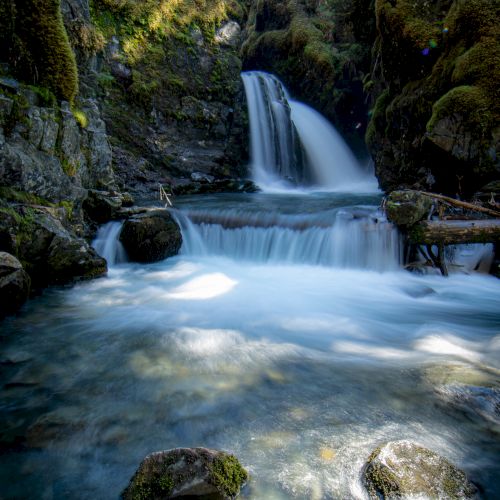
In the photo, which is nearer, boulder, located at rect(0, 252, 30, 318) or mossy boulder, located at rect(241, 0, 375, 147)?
boulder, located at rect(0, 252, 30, 318)

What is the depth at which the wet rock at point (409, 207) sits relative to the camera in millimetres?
6680

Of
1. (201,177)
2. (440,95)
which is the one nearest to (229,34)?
(201,177)

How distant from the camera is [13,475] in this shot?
210cm

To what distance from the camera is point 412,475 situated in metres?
1.89

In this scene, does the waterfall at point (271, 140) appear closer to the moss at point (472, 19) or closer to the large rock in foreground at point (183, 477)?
the moss at point (472, 19)

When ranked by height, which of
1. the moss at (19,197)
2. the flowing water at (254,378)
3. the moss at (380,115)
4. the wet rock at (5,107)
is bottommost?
the flowing water at (254,378)

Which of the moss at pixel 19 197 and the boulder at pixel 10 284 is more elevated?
the moss at pixel 19 197

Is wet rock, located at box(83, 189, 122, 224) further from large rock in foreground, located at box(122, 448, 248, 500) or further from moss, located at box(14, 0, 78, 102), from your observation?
large rock in foreground, located at box(122, 448, 248, 500)

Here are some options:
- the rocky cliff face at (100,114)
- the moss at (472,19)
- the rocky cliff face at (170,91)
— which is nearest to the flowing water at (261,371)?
the rocky cliff face at (100,114)

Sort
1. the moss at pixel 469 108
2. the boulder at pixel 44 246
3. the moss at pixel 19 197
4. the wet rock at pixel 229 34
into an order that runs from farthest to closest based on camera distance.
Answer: the wet rock at pixel 229 34 → the moss at pixel 469 108 → the moss at pixel 19 197 → the boulder at pixel 44 246

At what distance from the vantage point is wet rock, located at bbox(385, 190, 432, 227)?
6680mm

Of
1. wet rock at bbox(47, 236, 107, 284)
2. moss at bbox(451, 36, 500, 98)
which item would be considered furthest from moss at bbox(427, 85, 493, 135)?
wet rock at bbox(47, 236, 107, 284)

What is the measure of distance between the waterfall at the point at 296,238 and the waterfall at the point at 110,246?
1.55 meters

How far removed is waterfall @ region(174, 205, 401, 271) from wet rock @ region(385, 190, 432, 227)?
0.39 meters
